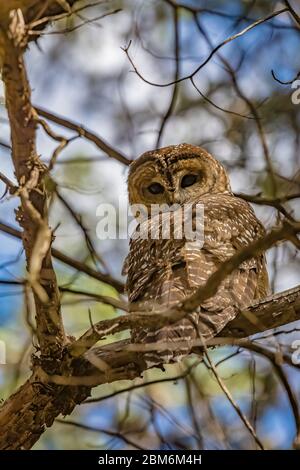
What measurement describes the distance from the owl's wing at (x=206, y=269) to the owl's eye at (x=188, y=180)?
2.63 feet

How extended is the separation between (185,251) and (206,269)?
18 centimetres

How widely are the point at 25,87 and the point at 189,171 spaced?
311 cm

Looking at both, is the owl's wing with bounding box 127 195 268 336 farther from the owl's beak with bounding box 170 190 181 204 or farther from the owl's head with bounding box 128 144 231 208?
the owl's head with bounding box 128 144 231 208

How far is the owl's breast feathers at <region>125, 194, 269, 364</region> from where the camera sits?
3881 mm

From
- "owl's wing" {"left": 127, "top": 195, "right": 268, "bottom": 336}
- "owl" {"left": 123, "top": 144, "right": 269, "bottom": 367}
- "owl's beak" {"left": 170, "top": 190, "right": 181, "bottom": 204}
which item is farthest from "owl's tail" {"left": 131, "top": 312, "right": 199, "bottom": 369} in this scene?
"owl's beak" {"left": 170, "top": 190, "right": 181, "bottom": 204}

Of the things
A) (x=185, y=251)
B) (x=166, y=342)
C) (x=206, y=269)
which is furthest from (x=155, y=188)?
(x=166, y=342)

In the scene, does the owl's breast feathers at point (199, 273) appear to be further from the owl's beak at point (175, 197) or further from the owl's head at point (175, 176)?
the owl's head at point (175, 176)

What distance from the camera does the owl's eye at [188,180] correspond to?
588 centimetres

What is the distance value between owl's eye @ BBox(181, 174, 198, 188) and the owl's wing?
31.6 inches

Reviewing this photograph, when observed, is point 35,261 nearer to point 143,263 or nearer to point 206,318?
point 206,318

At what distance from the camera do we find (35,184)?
10.2 ft

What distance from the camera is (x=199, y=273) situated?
166 inches

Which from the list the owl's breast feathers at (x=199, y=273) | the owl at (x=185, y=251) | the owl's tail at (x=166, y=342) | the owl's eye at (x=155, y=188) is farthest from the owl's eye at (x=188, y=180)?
the owl's tail at (x=166, y=342)
